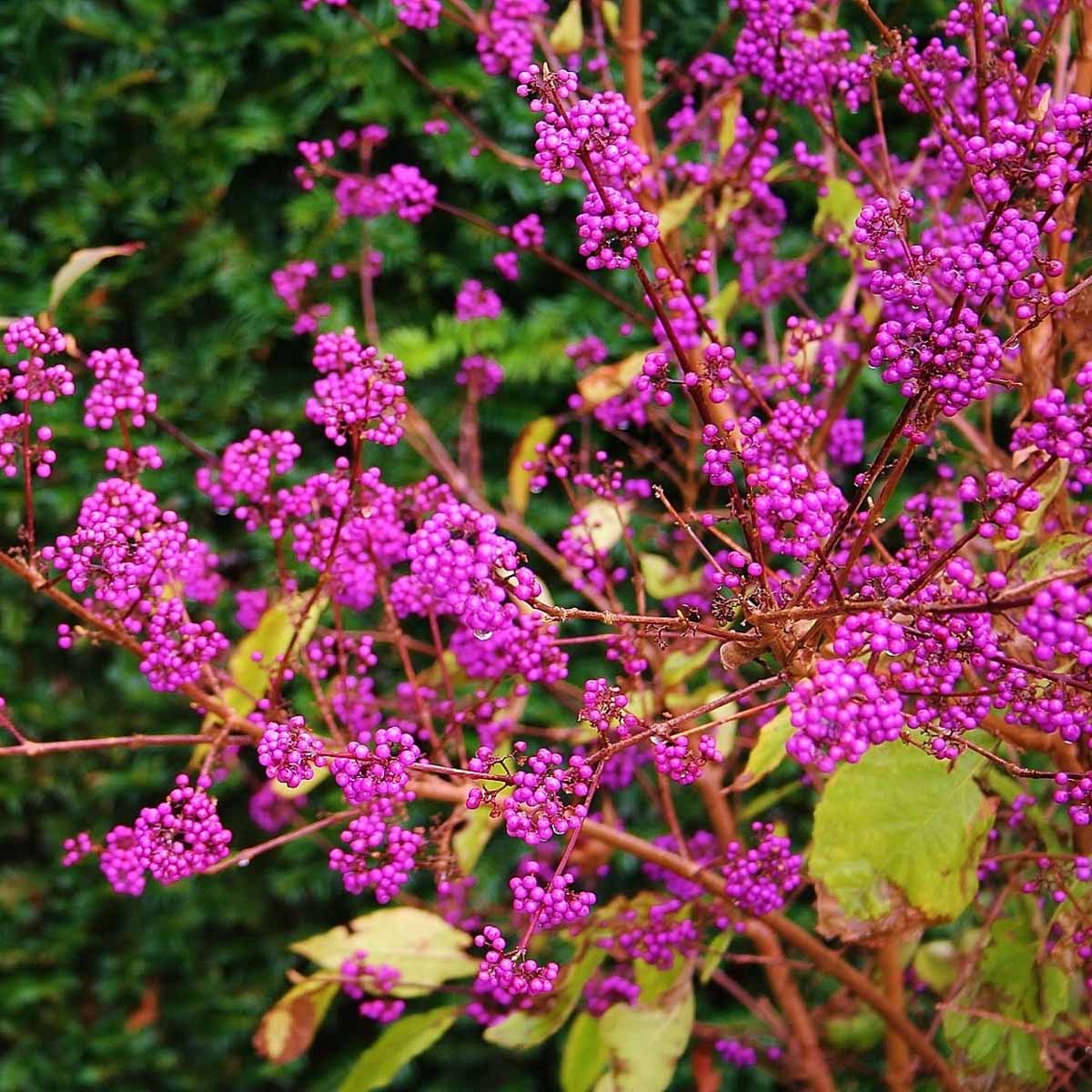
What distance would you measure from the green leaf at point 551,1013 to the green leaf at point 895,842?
1.02ft

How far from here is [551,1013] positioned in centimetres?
97

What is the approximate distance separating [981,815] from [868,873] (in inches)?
3.3

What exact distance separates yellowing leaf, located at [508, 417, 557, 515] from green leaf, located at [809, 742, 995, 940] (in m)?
0.53

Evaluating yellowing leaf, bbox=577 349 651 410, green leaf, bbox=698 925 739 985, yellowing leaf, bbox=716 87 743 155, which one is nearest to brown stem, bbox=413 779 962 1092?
green leaf, bbox=698 925 739 985

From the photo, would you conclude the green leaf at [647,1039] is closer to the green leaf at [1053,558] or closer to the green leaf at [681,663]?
the green leaf at [681,663]

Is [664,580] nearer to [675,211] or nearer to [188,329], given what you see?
[675,211]

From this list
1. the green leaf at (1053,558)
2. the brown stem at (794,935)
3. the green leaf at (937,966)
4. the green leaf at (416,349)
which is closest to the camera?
the green leaf at (1053,558)

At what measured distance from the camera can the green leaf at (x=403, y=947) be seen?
1050 mm

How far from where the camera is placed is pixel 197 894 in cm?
160

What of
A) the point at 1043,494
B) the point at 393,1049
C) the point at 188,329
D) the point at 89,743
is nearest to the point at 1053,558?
the point at 1043,494

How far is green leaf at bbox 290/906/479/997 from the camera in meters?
1.05

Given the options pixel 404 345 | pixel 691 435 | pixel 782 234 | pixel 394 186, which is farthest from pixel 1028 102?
pixel 404 345

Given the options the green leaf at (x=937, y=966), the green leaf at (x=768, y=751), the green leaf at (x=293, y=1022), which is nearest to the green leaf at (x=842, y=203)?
the green leaf at (x=768, y=751)

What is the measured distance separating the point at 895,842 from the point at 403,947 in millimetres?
505
